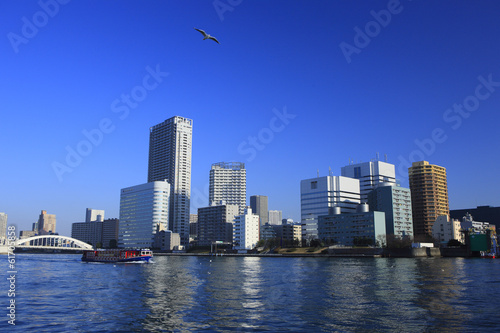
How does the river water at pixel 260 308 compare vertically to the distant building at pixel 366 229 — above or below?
below

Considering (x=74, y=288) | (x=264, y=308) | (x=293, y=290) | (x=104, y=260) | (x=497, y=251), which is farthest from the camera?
(x=497, y=251)

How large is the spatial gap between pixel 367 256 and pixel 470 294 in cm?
12863

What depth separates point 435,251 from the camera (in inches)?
6594

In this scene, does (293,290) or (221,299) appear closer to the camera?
(221,299)

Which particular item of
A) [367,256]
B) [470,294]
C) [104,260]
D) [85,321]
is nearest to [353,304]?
[470,294]

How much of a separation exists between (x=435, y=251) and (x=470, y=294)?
440ft

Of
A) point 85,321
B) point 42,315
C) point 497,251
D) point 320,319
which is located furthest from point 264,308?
point 497,251

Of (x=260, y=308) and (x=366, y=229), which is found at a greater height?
(x=366, y=229)

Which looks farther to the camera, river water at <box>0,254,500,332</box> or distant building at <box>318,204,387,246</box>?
distant building at <box>318,204,387,246</box>

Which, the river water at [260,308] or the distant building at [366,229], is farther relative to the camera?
the distant building at [366,229]

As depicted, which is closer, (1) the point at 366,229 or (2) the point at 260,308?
(2) the point at 260,308

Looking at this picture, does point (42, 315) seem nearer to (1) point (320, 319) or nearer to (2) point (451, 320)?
(1) point (320, 319)

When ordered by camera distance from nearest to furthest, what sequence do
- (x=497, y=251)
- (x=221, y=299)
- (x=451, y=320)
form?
(x=451, y=320) < (x=221, y=299) < (x=497, y=251)

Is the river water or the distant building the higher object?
the distant building
